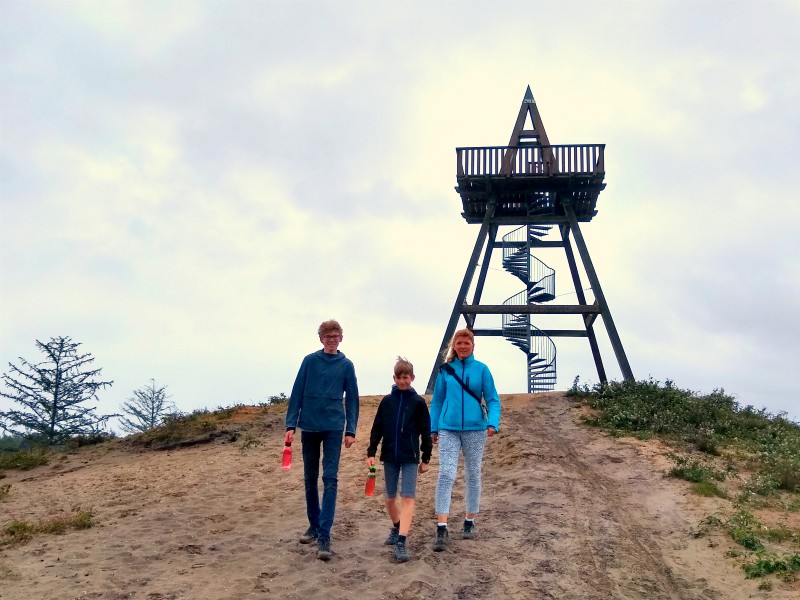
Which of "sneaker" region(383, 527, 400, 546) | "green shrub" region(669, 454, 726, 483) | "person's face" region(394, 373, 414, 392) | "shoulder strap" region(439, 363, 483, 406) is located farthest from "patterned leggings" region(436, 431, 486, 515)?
"green shrub" region(669, 454, 726, 483)

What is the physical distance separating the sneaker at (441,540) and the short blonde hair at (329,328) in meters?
2.23

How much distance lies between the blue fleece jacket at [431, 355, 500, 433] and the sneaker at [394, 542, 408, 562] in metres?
1.16

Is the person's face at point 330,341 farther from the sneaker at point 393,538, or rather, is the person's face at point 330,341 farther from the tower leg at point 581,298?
the tower leg at point 581,298

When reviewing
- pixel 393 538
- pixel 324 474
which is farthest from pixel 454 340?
pixel 393 538

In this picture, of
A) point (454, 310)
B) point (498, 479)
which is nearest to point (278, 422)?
point (454, 310)

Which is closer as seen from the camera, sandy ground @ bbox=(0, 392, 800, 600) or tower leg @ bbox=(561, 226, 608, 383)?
sandy ground @ bbox=(0, 392, 800, 600)

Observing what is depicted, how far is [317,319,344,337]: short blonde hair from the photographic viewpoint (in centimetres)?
724

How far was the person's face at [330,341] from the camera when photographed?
7227mm

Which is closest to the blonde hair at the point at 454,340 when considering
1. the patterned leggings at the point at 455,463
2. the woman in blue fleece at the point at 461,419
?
the woman in blue fleece at the point at 461,419

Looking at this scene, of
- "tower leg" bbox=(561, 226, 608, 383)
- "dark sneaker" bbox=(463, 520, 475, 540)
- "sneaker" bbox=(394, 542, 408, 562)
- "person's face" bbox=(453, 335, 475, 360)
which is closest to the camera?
"sneaker" bbox=(394, 542, 408, 562)

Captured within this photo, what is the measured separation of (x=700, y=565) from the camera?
22.4ft

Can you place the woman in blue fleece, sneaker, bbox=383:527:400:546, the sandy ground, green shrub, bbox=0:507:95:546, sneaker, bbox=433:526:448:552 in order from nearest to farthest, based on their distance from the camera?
the sandy ground, sneaker, bbox=433:526:448:552, the woman in blue fleece, sneaker, bbox=383:527:400:546, green shrub, bbox=0:507:95:546

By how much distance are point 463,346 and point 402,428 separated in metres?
1.08

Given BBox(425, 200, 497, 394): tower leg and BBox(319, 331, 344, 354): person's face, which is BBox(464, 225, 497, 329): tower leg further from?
BBox(319, 331, 344, 354): person's face
